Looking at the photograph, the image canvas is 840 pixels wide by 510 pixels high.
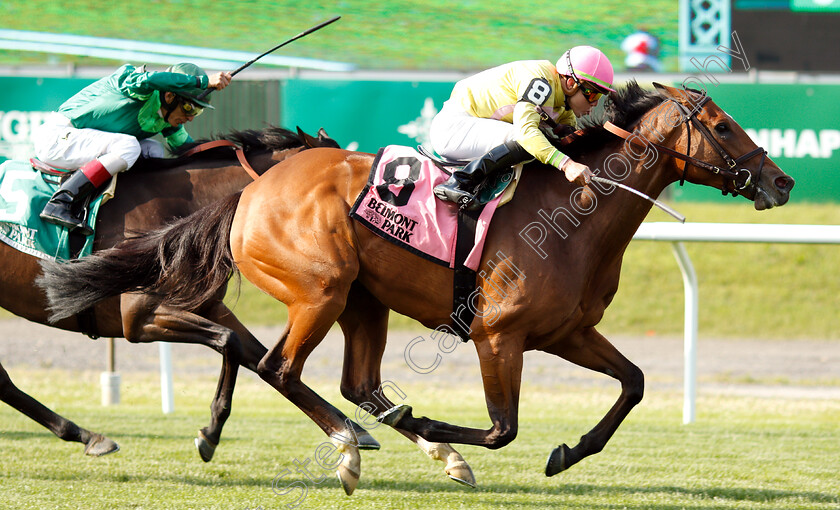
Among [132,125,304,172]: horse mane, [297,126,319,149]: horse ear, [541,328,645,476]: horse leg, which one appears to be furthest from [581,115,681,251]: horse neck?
[132,125,304,172]: horse mane

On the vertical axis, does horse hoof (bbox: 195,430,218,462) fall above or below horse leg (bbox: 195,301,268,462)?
below

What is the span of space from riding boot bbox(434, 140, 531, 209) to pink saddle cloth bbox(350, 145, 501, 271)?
0.22 feet

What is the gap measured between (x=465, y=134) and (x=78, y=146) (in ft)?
6.36

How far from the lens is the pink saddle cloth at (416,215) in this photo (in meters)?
3.87

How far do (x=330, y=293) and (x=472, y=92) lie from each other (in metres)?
1.03

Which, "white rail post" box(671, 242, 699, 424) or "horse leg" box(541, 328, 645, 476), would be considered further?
"white rail post" box(671, 242, 699, 424)

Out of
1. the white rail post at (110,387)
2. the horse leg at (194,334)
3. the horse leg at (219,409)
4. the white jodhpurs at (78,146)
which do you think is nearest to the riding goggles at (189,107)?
the white jodhpurs at (78,146)

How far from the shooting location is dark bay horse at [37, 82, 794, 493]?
384cm

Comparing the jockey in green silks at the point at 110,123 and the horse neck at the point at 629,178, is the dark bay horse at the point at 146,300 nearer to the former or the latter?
the jockey in green silks at the point at 110,123

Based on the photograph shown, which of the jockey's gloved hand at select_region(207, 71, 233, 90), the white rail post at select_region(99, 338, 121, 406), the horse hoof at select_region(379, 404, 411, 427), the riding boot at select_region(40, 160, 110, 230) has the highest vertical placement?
the jockey's gloved hand at select_region(207, 71, 233, 90)

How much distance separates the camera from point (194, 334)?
4.50m

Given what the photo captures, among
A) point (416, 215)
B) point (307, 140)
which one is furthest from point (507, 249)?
point (307, 140)

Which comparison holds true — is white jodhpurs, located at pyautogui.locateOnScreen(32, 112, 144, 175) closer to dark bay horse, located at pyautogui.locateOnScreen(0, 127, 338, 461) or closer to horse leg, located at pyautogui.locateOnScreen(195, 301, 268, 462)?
dark bay horse, located at pyautogui.locateOnScreen(0, 127, 338, 461)

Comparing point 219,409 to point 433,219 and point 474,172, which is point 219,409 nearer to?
point 433,219
